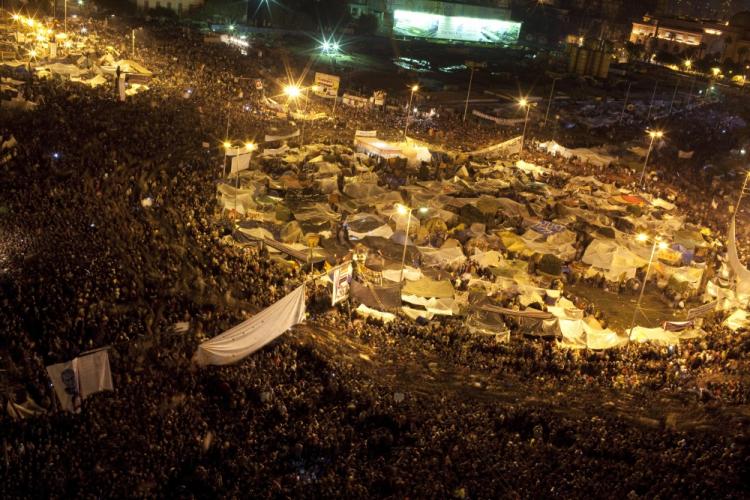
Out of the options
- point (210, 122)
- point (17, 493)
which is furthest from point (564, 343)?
point (210, 122)

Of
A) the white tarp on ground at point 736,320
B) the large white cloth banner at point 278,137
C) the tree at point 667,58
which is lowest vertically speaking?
the white tarp on ground at point 736,320

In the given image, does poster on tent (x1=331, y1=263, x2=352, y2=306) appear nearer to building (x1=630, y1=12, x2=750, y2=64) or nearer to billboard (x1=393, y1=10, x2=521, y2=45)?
billboard (x1=393, y1=10, x2=521, y2=45)

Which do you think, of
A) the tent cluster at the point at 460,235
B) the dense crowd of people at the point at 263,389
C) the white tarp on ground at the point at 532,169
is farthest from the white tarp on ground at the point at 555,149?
the dense crowd of people at the point at 263,389

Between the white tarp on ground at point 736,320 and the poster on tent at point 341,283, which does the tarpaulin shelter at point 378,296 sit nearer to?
the poster on tent at point 341,283

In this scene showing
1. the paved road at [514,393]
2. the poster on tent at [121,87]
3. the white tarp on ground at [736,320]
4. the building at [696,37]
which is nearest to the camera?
the paved road at [514,393]

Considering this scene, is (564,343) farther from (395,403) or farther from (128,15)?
(128,15)

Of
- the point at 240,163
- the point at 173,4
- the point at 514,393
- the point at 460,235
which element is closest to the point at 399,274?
the point at 460,235
